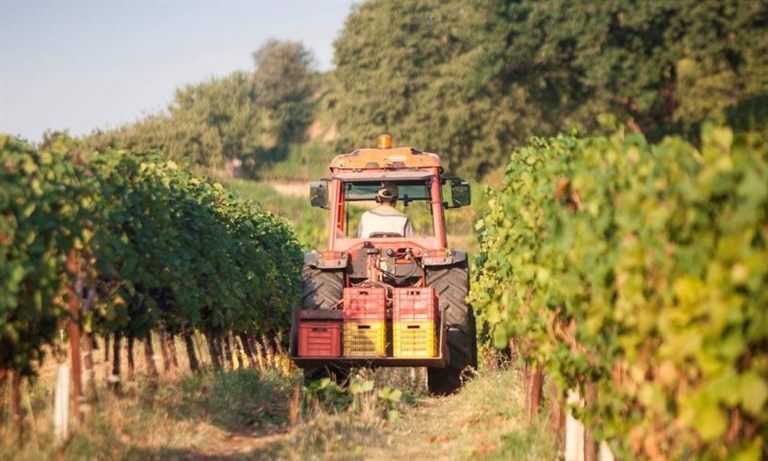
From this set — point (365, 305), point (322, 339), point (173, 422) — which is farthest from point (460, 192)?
point (173, 422)

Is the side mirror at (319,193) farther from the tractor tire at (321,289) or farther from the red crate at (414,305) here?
the red crate at (414,305)

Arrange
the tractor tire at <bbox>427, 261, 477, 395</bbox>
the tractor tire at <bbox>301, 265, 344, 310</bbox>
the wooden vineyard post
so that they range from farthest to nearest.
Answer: the tractor tire at <bbox>427, 261, 477, 395</bbox> < the tractor tire at <bbox>301, 265, 344, 310</bbox> < the wooden vineyard post

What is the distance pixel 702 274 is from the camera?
4.97m

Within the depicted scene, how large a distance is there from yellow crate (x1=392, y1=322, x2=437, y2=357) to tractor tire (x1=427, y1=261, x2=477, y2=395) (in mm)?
707

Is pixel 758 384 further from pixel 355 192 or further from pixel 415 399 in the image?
pixel 355 192

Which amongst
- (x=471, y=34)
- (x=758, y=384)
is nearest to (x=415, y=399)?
(x=758, y=384)

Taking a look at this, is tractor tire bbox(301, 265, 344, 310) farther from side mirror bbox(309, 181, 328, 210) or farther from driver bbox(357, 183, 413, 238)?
side mirror bbox(309, 181, 328, 210)

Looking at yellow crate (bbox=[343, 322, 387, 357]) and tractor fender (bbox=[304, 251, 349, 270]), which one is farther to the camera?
tractor fender (bbox=[304, 251, 349, 270])

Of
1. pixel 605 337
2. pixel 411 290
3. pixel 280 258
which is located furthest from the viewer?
pixel 280 258

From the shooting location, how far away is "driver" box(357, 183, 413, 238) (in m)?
12.5

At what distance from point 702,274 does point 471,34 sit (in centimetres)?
3800

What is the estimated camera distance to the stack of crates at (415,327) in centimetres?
1094

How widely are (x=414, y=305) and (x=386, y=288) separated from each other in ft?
2.44

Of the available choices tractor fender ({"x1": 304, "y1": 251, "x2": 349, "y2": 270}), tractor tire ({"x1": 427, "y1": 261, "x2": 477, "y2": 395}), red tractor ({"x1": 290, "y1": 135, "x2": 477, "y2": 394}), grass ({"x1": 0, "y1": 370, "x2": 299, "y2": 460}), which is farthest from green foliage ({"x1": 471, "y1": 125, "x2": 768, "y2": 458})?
tractor fender ({"x1": 304, "y1": 251, "x2": 349, "y2": 270})
